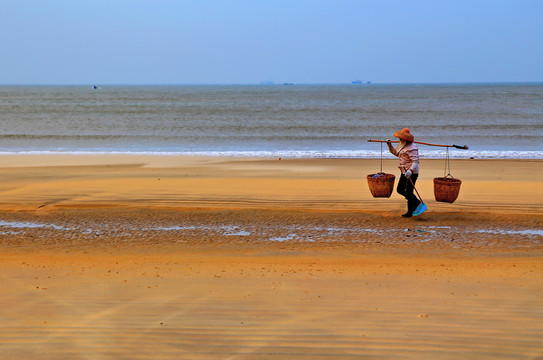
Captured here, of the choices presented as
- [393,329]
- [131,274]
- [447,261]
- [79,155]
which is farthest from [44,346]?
[79,155]

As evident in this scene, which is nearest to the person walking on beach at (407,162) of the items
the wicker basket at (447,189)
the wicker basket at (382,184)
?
the wicker basket at (382,184)

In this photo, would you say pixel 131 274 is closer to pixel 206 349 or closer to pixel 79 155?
pixel 206 349

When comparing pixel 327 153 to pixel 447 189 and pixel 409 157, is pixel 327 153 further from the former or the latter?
pixel 409 157

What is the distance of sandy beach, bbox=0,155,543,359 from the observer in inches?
177

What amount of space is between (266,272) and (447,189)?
3.95m

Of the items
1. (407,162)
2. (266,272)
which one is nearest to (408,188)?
(407,162)

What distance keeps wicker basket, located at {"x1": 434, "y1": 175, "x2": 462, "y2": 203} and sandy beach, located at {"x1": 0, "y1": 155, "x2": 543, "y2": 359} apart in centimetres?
36

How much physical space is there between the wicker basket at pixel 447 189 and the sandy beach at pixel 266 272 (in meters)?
0.36

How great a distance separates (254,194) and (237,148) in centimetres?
1179

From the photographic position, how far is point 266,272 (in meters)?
6.26

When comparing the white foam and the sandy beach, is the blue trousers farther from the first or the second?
the white foam

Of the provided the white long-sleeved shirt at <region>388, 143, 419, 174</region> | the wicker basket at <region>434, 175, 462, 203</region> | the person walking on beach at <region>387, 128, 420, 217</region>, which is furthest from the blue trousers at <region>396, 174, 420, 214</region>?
the wicker basket at <region>434, 175, 462, 203</region>

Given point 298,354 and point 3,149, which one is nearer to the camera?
point 298,354

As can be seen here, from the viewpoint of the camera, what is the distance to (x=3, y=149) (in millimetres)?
22734
